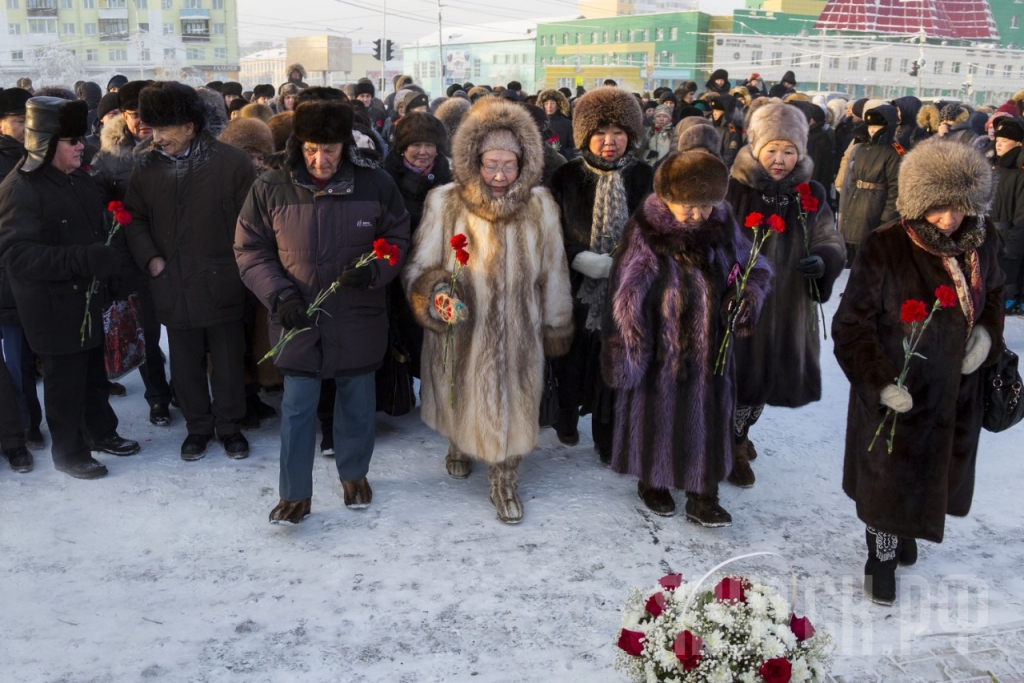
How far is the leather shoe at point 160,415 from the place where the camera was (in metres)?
4.92

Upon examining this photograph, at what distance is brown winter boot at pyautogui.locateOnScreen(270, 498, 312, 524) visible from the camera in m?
3.72

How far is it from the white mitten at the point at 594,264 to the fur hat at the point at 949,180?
4.55ft

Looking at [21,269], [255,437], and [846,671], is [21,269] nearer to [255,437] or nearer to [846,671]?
[255,437]

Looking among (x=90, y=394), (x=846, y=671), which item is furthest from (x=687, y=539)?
(x=90, y=394)

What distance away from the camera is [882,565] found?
3.32m

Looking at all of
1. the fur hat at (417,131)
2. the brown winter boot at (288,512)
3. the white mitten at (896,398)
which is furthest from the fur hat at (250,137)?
the white mitten at (896,398)

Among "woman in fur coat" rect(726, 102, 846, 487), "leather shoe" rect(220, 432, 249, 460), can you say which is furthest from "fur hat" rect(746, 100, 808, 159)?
"leather shoe" rect(220, 432, 249, 460)

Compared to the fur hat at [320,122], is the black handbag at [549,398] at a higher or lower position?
lower

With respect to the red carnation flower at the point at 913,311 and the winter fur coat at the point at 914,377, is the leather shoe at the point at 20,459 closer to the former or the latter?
the winter fur coat at the point at 914,377

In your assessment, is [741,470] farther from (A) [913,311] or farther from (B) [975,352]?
(A) [913,311]

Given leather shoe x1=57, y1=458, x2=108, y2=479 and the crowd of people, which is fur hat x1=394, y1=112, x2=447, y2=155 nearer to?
the crowd of people

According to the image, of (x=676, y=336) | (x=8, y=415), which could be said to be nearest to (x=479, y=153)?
(x=676, y=336)

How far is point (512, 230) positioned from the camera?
3.80 metres

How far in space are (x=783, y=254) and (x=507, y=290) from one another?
1386 mm
